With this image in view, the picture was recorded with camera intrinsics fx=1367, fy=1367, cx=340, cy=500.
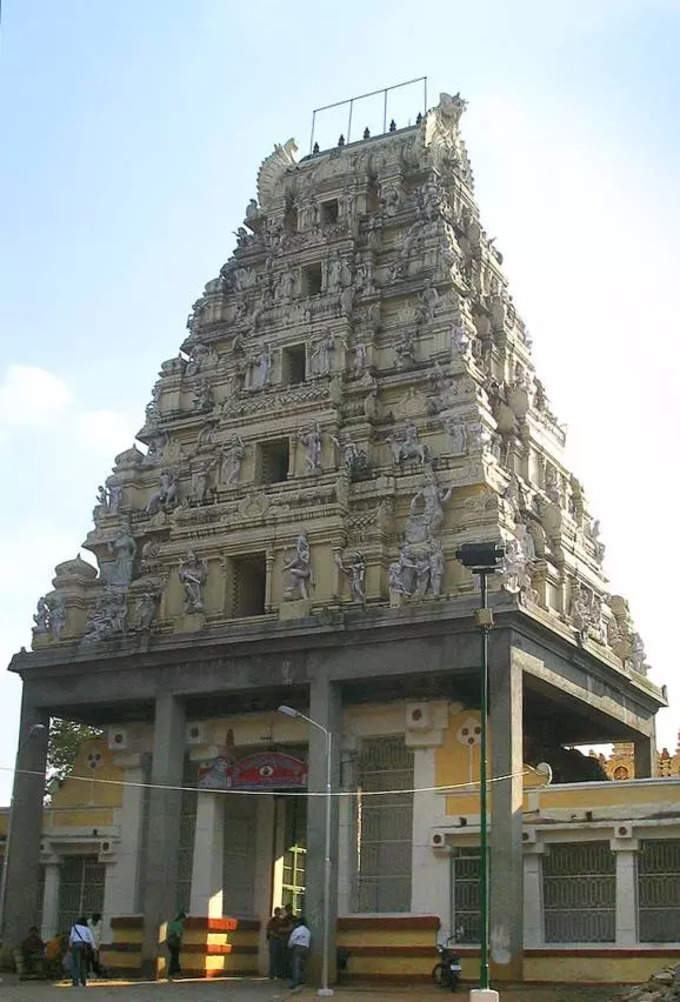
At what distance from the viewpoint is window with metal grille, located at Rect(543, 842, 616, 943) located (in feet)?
108

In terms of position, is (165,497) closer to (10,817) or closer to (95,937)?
(10,817)

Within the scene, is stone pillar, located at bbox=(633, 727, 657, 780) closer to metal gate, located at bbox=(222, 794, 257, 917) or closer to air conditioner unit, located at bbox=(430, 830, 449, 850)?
air conditioner unit, located at bbox=(430, 830, 449, 850)

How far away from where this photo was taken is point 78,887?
4119 cm

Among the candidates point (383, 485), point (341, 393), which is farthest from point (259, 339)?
point (383, 485)

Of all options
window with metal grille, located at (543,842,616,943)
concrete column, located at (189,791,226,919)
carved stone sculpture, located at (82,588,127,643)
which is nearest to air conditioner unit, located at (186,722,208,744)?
concrete column, located at (189,791,226,919)

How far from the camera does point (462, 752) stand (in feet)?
117

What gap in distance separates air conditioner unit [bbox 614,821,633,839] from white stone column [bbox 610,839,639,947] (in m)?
0.11

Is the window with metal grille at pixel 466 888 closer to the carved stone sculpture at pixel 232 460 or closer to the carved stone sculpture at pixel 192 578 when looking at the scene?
the carved stone sculpture at pixel 192 578

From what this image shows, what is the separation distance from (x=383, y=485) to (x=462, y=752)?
7818 mm

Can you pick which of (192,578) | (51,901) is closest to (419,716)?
(192,578)

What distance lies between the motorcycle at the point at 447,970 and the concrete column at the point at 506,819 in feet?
3.06

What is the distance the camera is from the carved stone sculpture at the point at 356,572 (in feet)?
122

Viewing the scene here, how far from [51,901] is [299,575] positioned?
1276 cm

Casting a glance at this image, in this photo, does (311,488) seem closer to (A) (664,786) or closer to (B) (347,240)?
(B) (347,240)
